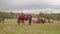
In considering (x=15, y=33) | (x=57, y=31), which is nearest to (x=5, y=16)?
(x=15, y=33)

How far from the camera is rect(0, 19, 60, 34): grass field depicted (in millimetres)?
2105

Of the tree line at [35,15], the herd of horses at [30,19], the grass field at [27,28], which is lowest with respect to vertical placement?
the grass field at [27,28]

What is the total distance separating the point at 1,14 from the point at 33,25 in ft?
1.87

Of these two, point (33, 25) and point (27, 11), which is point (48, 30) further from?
point (27, 11)

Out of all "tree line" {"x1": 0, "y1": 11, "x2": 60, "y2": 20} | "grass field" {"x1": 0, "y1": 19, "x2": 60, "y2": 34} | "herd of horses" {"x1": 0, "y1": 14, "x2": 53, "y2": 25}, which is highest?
"tree line" {"x1": 0, "y1": 11, "x2": 60, "y2": 20}

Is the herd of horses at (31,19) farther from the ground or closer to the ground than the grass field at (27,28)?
farther from the ground

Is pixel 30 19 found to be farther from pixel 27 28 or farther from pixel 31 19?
pixel 27 28

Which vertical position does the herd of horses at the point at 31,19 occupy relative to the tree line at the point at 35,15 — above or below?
→ below

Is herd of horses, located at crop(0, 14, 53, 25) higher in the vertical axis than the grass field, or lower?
higher

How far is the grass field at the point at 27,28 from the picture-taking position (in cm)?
211

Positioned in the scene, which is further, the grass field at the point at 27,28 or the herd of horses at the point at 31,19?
the herd of horses at the point at 31,19

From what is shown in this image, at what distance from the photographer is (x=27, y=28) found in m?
2.19

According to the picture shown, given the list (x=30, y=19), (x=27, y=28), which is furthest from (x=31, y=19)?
(x=27, y=28)

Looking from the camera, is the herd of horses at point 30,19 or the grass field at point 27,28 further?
the herd of horses at point 30,19
